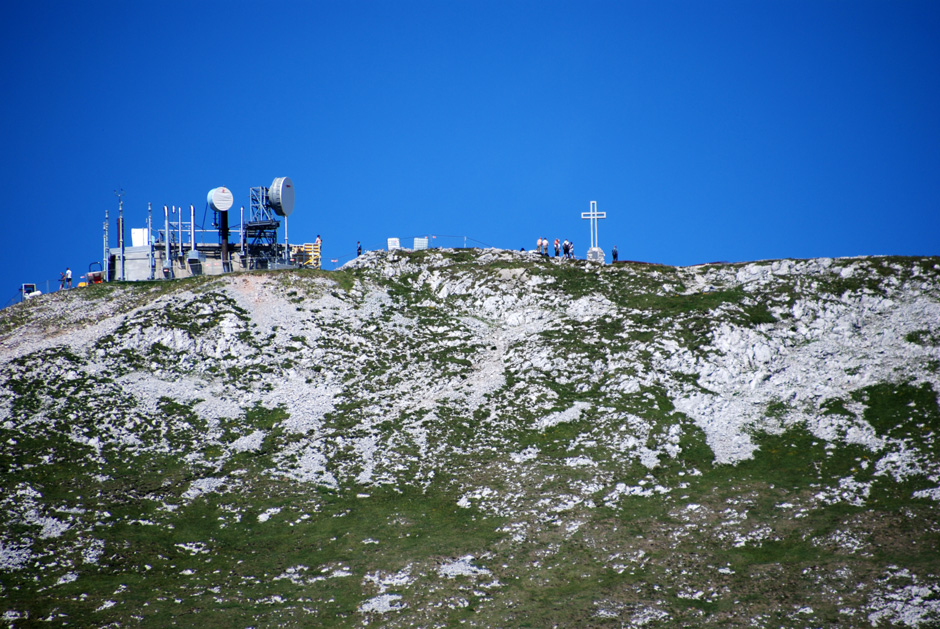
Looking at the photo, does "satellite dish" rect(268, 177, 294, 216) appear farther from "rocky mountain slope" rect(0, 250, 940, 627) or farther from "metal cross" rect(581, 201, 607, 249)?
"metal cross" rect(581, 201, 607, 249)

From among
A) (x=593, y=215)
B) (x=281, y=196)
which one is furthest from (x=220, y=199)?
(x=593, y=215)

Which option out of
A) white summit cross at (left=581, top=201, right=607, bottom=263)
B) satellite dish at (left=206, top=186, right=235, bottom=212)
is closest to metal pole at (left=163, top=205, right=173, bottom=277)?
satellite dish at (left=206, top=186, right=235, bottom=212)

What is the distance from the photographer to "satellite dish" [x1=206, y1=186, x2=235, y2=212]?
82.3 meters

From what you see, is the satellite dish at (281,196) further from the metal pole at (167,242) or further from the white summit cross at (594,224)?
the white summit cross at (594,224)

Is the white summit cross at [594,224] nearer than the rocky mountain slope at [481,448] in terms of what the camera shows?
No

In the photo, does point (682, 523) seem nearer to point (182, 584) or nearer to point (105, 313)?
point (182, 584)

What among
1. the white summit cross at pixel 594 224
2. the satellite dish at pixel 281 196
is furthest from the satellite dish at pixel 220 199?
the white summit cross at pixel 594 224

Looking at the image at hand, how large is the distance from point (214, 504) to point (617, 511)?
25054mm

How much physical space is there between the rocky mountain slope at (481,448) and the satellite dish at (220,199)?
40.3ft

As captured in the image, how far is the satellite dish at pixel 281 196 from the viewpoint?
8488 cm

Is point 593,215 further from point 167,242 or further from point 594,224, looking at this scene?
point 167,242

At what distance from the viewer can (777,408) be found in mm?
53906

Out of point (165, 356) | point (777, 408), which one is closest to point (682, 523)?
point (777, 408)

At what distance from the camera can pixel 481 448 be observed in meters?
52.8
